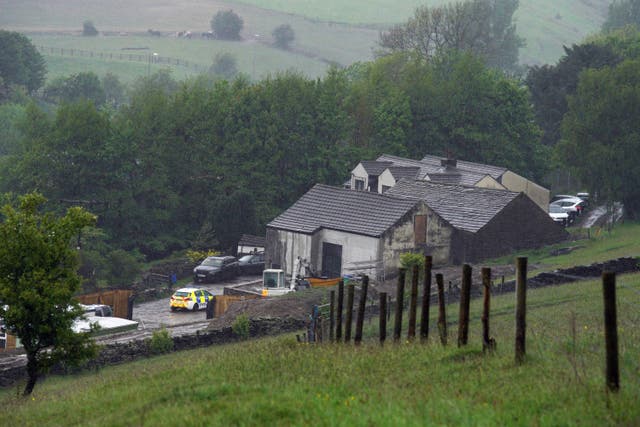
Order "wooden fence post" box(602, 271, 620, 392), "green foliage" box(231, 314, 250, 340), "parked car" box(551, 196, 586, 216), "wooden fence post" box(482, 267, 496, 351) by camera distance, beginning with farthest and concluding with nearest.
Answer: "parked car" box(551, 196, 586, 216), "green foliage" box(231, 314, 250, 340), "wooden fence post" box(482, 267, 496, 351), "wooden fence post" box(602, 271, 620, 392)

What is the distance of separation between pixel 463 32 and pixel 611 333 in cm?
12790

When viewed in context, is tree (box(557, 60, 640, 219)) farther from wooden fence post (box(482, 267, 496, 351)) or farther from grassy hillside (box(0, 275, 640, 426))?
wooden fence post (box(482, 267, 496, 351))

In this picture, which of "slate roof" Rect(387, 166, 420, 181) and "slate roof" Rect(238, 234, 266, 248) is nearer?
"slate roof" Rect(238, 234, 266, 248)

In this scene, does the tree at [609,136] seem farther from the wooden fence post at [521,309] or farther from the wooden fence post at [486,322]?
the wooden fence post at [521,309]

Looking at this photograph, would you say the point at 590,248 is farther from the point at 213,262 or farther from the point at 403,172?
the point at 213,262

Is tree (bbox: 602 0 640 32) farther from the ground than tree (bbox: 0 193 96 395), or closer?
farther from the ground

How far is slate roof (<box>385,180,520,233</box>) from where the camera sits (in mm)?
60334

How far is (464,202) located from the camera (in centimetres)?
6238

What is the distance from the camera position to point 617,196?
66750mm

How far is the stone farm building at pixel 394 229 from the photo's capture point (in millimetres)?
57031

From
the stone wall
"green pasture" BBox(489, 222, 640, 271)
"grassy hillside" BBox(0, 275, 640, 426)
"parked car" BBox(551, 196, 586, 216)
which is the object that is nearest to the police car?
the stone wall

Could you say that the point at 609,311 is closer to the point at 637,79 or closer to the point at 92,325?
the point at 92,325

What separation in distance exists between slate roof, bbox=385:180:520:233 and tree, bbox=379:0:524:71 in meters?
57.7

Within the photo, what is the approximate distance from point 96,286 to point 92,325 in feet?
100
